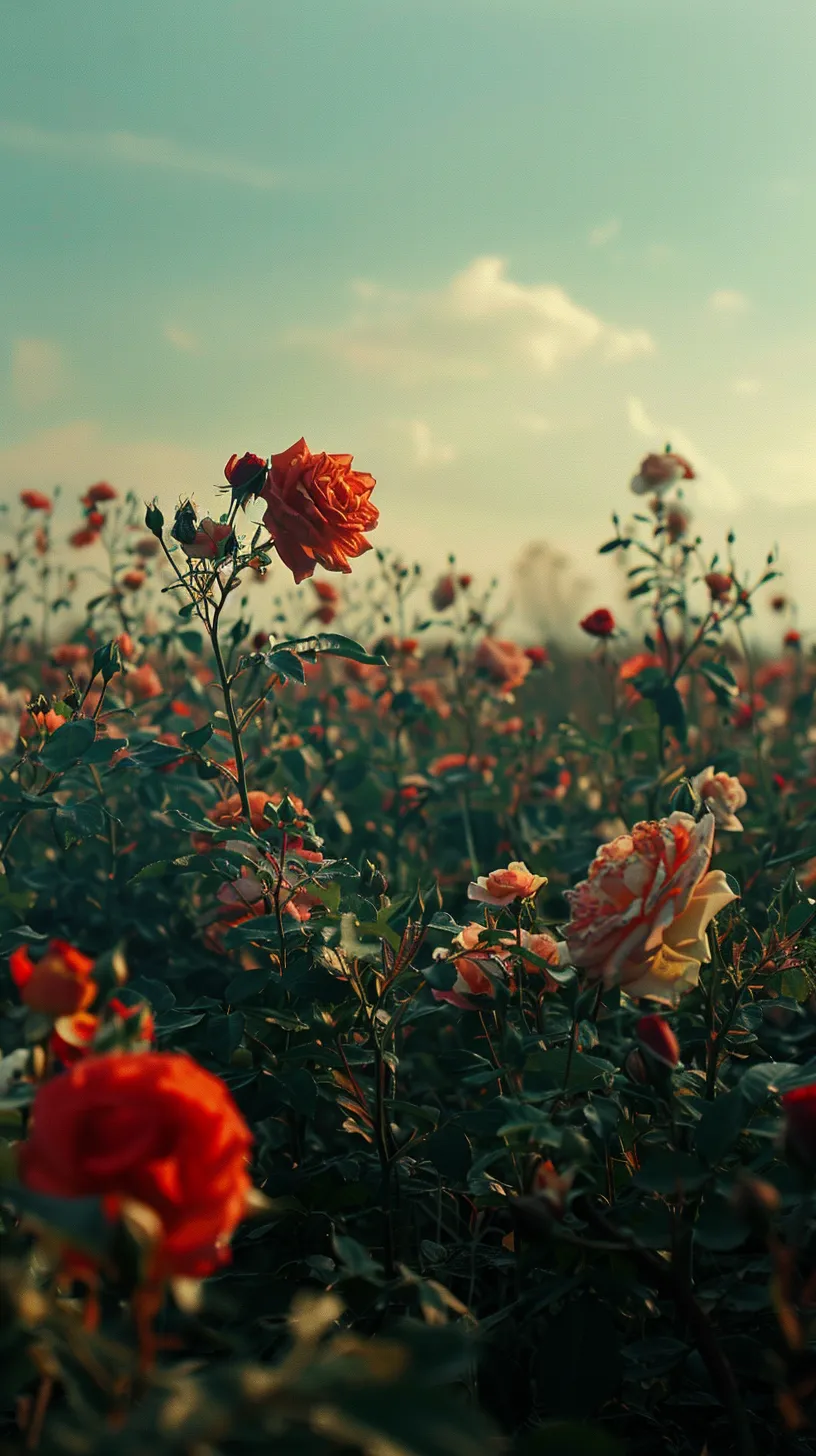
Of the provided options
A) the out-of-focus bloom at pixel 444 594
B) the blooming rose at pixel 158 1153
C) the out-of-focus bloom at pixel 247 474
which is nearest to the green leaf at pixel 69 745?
the out-of-focus bloom at pixel 247 474

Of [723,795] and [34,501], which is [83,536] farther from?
[723,795]

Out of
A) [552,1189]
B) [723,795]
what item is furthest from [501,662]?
[552,1189]

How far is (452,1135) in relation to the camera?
5.54ft

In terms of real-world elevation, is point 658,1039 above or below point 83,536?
below

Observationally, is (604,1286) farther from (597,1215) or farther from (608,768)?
(608,768)

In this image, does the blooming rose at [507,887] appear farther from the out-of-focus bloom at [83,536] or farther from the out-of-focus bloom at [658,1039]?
the out-of-focus bloom at [83,536]

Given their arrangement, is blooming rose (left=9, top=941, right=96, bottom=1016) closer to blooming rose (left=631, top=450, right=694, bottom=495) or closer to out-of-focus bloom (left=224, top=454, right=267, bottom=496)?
out-of-focus bloom (left=224, top=454, right=267, bottom=496)

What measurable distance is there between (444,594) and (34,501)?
5.75ft

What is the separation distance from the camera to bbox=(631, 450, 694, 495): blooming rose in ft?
12.0

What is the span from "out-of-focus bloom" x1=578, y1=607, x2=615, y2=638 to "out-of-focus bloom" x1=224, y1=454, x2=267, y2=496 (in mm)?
1898

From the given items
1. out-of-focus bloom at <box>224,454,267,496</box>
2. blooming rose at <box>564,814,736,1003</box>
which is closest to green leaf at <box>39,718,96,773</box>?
out-of-focus bloom at <box>224,454,267,496</box>

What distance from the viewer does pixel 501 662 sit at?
13.8 feet

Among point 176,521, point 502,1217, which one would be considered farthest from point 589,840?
point 176,521

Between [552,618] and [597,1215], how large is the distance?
9989mm
